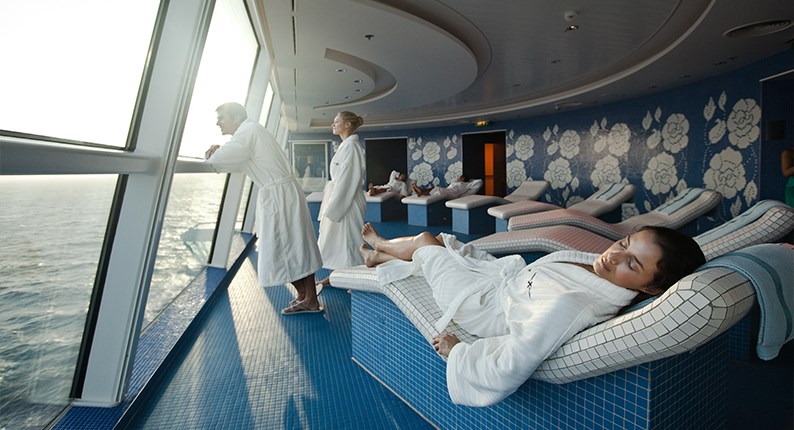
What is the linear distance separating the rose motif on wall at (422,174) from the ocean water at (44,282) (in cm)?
1309

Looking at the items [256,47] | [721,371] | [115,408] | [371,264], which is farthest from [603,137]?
[115,408]

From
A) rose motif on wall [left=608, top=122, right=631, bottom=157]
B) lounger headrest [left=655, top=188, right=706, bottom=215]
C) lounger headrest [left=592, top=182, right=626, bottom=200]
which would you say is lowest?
lounger headrest [left=655, top=188, right=706, bottom=215]

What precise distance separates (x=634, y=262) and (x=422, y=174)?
1379cm

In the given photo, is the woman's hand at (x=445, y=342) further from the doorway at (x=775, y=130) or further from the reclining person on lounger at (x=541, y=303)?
the doorway at (x=775, y=130)

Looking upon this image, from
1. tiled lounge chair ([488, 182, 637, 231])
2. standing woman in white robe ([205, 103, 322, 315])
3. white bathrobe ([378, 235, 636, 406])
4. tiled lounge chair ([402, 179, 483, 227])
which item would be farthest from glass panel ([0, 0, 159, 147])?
tiled lounge chair ([402, 179, 483, 227])

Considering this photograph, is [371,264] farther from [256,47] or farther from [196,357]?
[256,47]

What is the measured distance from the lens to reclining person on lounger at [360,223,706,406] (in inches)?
54.0

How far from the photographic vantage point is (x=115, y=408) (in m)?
1.95

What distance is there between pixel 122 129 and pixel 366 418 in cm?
177

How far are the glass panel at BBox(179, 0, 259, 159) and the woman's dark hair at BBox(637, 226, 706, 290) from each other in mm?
2943

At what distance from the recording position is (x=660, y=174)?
884cm

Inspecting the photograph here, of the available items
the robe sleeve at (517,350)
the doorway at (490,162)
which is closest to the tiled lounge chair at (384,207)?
the doorway at (490,162)

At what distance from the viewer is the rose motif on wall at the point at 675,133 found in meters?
8.18

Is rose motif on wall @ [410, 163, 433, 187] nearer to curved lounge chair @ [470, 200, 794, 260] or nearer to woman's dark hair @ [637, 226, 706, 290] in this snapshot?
curved lounge chair @ [470, 200, 794, 260]
